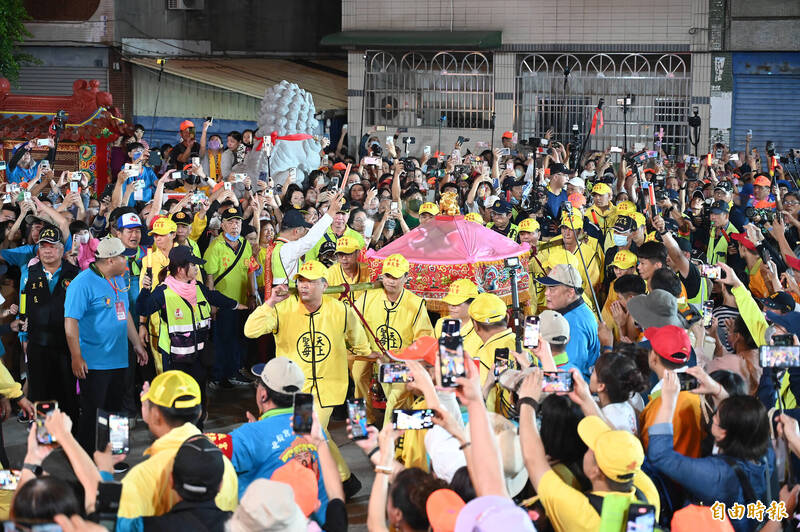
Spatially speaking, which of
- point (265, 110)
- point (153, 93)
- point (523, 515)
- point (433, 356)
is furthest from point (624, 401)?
point (153, 93)

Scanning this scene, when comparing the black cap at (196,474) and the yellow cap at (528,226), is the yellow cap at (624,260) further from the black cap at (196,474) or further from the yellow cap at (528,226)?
the black cap at (196,474)

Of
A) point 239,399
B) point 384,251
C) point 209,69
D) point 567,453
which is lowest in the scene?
point 239,399

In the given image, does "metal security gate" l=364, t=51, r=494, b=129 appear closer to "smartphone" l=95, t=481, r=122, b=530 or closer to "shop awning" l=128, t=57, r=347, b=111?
"shop awning" l=128, t=57, r=347, b=111

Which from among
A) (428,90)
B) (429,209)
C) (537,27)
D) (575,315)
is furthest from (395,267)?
(537,27)

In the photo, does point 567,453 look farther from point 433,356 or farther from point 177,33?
point 177,33

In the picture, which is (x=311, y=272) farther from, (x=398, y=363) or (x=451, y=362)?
(x=451, y=362)

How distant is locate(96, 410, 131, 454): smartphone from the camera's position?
3.87 metres

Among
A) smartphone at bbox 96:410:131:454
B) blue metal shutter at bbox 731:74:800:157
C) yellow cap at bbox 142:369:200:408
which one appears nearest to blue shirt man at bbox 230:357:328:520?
yellow cap at bbox 142:369:200:408

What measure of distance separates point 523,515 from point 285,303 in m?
3.65

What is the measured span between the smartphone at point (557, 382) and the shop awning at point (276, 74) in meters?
21.3

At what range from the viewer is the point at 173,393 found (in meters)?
4.33

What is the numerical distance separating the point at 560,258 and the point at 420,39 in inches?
541

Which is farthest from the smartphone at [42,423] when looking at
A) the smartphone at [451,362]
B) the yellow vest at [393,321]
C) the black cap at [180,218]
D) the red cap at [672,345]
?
the black cap at [180,218]

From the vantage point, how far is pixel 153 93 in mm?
24844
